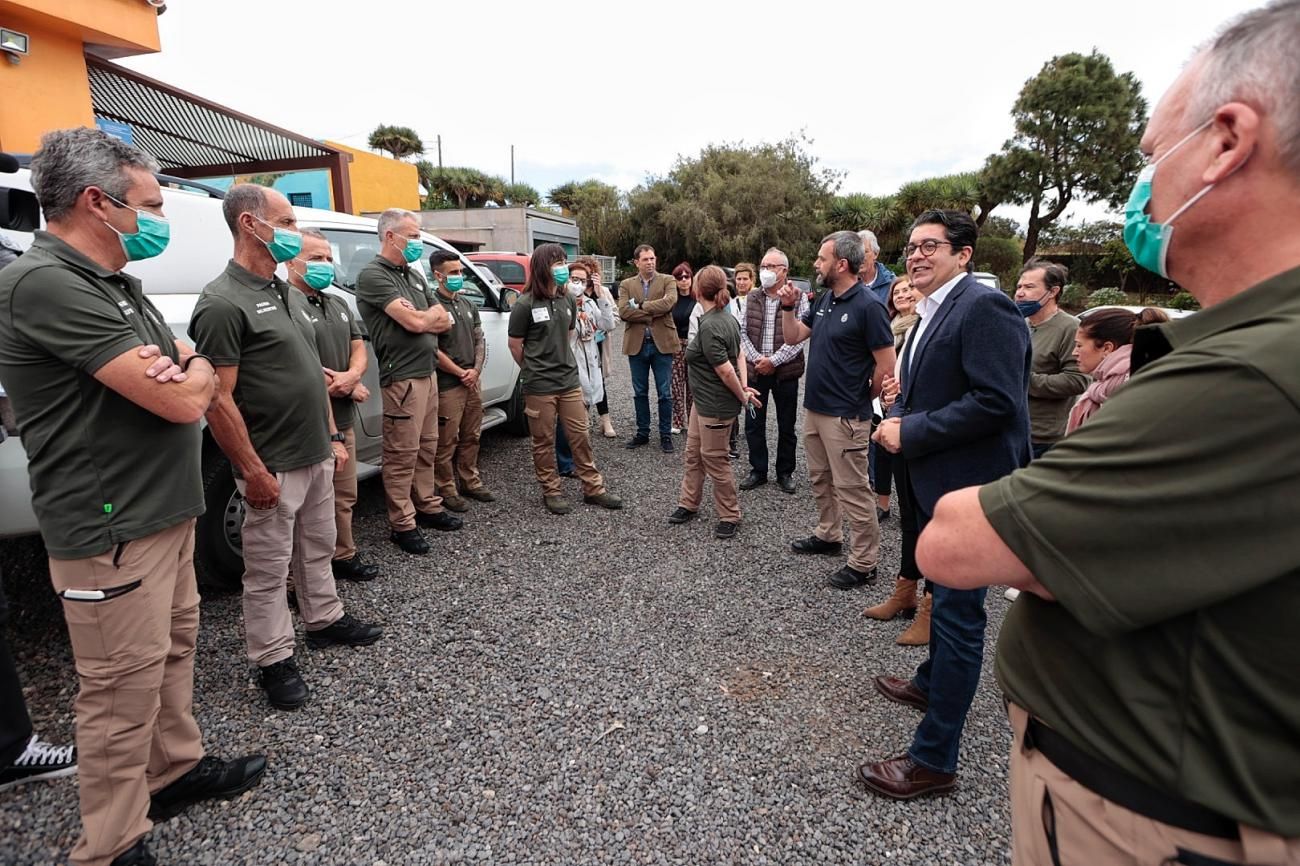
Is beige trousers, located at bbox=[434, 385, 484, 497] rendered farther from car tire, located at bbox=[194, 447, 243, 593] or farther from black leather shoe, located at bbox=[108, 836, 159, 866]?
black leather shoe, located at bbox=[108, 836, 159, 866]

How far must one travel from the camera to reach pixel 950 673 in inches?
85.0

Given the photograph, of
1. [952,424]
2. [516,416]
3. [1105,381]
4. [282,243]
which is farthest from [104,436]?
[516,416]

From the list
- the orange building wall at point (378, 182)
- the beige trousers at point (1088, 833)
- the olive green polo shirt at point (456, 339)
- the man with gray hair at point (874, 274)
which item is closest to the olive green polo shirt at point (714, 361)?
the man with gray hair at point (874, 274)

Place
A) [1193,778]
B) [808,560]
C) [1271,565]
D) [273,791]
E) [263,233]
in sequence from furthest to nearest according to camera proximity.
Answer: [808,560]
[263,233]
[273,791]
[1193,778]
[1271,565]

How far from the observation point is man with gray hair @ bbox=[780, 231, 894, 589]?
3.71 metres

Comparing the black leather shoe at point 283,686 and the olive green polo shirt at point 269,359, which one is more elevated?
the olive green polo shirt at point 269,359

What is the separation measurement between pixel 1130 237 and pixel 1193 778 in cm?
83

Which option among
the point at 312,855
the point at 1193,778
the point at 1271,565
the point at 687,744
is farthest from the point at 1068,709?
the point at 312,855

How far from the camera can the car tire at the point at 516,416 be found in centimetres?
654

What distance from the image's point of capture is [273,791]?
88.7 inches

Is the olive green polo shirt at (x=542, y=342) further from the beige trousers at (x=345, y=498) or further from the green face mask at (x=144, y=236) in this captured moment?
the green face mask at (x=144, y=236)

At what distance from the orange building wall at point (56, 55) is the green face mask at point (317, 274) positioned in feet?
21.9

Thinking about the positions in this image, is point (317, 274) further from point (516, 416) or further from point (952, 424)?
point (516, 416)

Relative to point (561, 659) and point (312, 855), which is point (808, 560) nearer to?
point (561, 659)
